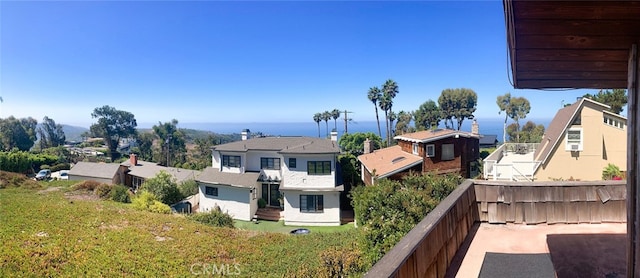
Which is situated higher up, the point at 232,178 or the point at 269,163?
the point at 269,163

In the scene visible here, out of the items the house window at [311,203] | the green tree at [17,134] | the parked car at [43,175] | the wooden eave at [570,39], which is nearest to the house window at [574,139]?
the house window at [311,203]

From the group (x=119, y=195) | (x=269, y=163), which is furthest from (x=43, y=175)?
(x=269, y=163)

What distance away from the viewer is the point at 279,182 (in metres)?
19.0

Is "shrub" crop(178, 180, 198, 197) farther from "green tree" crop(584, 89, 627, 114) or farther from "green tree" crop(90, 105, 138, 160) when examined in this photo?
"green tree" crop(90, 105, 138, 160)

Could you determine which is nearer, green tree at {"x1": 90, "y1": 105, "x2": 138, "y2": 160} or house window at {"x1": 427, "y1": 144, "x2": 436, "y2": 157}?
house window at {"x1": 427, "y1": 144, "x2": 436, "y2": 157}

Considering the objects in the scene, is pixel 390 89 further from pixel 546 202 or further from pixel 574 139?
pixel 546 202

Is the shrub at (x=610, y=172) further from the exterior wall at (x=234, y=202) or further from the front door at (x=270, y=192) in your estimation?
the exterior wall at (x=234, y=202)

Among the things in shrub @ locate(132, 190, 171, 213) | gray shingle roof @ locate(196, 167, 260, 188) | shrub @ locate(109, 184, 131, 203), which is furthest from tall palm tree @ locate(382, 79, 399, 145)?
shrub @ locate(109, 184, 131, 203)

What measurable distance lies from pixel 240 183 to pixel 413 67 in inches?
1418

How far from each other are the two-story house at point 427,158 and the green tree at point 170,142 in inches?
1446

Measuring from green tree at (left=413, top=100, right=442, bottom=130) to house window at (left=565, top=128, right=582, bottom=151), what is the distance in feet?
98.7

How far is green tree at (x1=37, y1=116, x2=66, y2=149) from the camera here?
5400 cm

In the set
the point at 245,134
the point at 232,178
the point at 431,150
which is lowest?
the point at 232,178

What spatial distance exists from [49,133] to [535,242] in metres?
74.5
